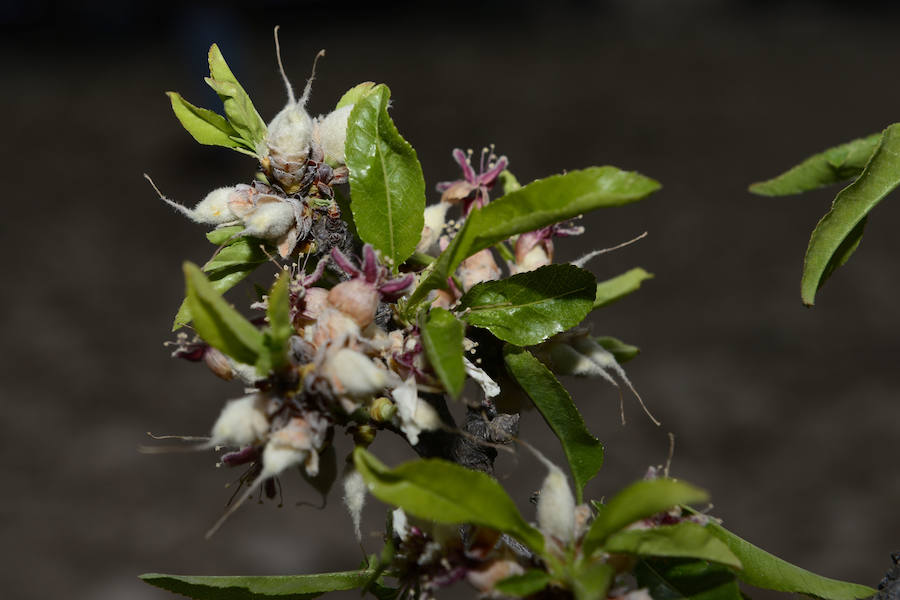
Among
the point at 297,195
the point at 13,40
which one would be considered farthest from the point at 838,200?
the point at 13,40

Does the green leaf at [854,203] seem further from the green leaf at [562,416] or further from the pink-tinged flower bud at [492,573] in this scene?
the pink-tinged flower bud at [492,573]

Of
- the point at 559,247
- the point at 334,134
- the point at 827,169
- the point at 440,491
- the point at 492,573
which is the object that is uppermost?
the point at 334,134

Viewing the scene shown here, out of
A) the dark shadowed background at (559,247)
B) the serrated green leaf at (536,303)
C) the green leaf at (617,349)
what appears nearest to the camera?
the serrated green leaf at (536,303)

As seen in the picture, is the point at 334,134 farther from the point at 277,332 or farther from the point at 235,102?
the point at 277,332

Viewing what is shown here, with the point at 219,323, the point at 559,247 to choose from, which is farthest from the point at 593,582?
the point at 559,247

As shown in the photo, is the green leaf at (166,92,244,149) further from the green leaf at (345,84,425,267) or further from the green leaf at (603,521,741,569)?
the green leaf at (603,521,741,569)

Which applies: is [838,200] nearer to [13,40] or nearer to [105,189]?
[105,189]

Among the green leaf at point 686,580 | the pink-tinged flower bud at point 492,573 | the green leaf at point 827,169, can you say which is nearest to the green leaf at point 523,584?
the pink-tinged flower bud at point 492,573
